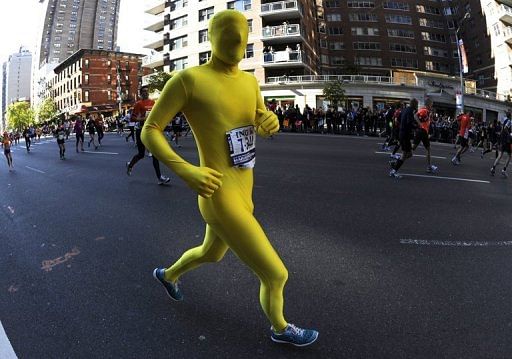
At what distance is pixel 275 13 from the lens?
141ft

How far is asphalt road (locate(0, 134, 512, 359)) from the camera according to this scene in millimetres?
2668

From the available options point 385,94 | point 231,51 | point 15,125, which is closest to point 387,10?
point 385,94

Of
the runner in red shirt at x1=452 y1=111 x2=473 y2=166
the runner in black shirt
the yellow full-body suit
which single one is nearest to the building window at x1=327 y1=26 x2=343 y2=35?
the runner in red shirt at x1=452 y1=111 x2=473 y2=166

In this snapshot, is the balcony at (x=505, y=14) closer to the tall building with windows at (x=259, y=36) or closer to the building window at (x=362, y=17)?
the building window at (x=362, y=17)

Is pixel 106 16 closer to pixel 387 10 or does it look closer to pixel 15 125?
pixel 15 125

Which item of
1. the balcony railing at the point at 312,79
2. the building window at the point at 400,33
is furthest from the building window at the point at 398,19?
the balcony railing at the point at 312,79

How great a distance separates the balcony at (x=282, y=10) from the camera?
4228 cm

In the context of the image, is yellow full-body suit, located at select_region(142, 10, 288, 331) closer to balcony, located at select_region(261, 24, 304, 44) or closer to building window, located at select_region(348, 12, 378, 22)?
balcony, located at select_region(261, 24, 304, 44)

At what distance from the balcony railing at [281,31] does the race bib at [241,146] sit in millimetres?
41780

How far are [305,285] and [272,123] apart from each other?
1627 mm

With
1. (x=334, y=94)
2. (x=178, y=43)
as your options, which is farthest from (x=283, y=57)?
(x=178, y=43)

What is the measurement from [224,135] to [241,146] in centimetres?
14

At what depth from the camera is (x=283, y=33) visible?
42.0m

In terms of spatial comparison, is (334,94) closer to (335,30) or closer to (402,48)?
(335,30)
